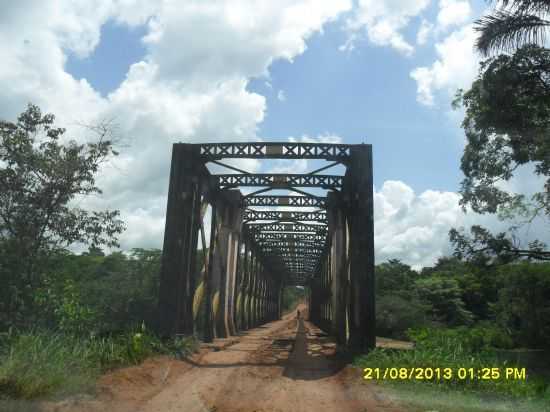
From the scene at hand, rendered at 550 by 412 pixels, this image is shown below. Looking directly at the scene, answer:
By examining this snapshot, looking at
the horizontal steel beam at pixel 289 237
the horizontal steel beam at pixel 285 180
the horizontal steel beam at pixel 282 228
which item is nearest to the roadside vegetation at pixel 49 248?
the horizontal steel beam at pixel 285 180

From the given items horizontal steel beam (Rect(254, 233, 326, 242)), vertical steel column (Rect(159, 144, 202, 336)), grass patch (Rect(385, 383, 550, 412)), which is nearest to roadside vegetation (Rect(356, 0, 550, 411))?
grass patch (Rect(385, 383, 550, 412))

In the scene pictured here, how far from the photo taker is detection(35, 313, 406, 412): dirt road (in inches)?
280

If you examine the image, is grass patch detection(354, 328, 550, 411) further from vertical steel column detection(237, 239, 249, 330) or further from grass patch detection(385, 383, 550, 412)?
vertical steel column detection(237, 239, 249, 330)

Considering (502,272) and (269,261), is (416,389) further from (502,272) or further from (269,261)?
(269,261)

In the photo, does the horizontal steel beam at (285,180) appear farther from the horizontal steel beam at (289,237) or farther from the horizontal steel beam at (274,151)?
the horizontal steel beam at (289,237)

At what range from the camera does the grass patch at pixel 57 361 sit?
627 cm

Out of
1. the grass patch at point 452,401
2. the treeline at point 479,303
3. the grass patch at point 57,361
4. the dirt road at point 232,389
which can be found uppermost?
the treeline at point 479,303

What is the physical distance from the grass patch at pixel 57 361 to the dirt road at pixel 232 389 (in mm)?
347

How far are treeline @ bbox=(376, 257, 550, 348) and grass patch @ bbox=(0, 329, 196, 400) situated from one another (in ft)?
37.1

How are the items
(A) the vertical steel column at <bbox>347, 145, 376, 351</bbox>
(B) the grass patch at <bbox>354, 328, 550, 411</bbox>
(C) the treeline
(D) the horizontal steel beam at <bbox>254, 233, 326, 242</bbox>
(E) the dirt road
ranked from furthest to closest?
(D) the horizontal steel beam at <bbox>254, 233, 326, 242</bbox>
(C) the treeline
(A) the vertical steel column at <bbox>347, 145, 376, 351</bbox>
(B) the grass patch at <bbox>354, 328, 550, 411</bbox>
(E) the dirt road

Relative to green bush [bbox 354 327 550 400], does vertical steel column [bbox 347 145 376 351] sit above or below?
above
